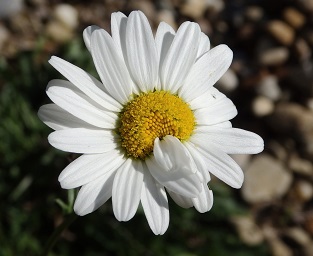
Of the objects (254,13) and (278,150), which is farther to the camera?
(254,13)

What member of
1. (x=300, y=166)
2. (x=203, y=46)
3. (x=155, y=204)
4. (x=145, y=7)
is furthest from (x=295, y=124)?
(x=155, y=204)

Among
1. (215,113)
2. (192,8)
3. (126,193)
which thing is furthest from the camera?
(192,8)

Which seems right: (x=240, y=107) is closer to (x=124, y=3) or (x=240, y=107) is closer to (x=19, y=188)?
(x=124, y=3)

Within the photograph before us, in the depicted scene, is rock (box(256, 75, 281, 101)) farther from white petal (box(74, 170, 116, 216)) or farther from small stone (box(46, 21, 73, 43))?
white petal (box(74, 170, 116, 216))

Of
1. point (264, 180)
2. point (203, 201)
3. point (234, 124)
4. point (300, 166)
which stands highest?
point (203, 201)

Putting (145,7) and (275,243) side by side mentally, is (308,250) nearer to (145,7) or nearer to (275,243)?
(275,243)

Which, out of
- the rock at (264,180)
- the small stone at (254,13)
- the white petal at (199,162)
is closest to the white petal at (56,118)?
the white petal at (199,162)

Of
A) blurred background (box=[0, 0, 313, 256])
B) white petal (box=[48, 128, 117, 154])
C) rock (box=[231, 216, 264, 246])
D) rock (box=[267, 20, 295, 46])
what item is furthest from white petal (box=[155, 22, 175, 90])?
rock (box=[267, 20, 295, 46])
